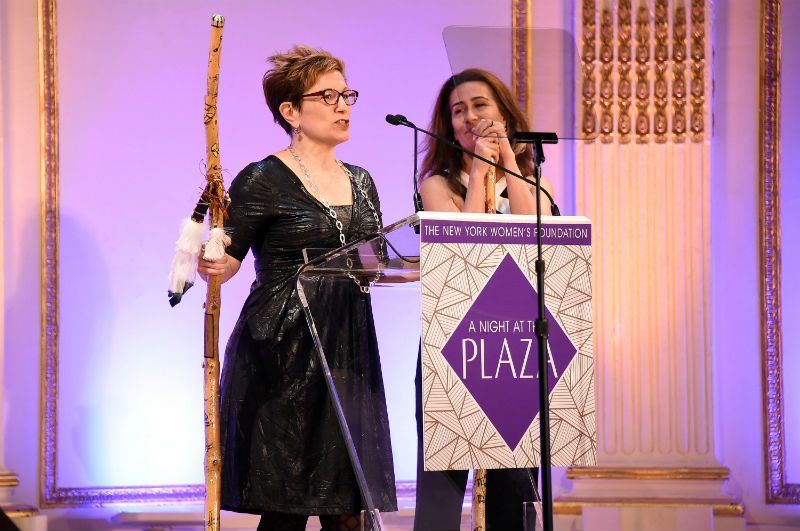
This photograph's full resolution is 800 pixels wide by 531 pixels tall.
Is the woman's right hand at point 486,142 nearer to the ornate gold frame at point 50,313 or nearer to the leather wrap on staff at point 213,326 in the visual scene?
the leather wrap on staff at point 213,326

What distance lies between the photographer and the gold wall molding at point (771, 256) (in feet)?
14.2

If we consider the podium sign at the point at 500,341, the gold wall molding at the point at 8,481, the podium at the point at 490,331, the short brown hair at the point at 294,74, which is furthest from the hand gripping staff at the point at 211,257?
the gold wall molding at the point at 8,481

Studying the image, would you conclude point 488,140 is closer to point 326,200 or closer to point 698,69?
point 326,200

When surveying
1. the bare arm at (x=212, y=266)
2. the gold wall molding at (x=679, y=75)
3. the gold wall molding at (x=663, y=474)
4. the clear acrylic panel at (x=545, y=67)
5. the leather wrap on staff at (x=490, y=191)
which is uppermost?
the gold wall molding at (x=679, y=75)

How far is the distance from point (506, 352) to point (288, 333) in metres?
0.79

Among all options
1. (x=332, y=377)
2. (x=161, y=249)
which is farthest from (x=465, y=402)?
(x=161, y=249)

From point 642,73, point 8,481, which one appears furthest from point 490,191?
point 8,481

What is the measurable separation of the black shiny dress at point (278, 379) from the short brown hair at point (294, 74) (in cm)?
19

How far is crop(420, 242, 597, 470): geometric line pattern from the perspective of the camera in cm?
199

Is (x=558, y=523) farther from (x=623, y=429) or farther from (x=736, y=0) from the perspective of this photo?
(x=736, y=0)

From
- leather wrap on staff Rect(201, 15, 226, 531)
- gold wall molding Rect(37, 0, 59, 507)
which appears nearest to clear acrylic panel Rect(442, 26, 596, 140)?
leather wrap on staff Rect(201, 15, 226, 531)

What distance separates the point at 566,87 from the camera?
8.48ft

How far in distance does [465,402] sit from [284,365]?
0.78m

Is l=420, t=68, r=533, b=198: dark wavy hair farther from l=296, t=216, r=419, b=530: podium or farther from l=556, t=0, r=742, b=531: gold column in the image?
l=556, t=0, r=742, b=531: gold column
